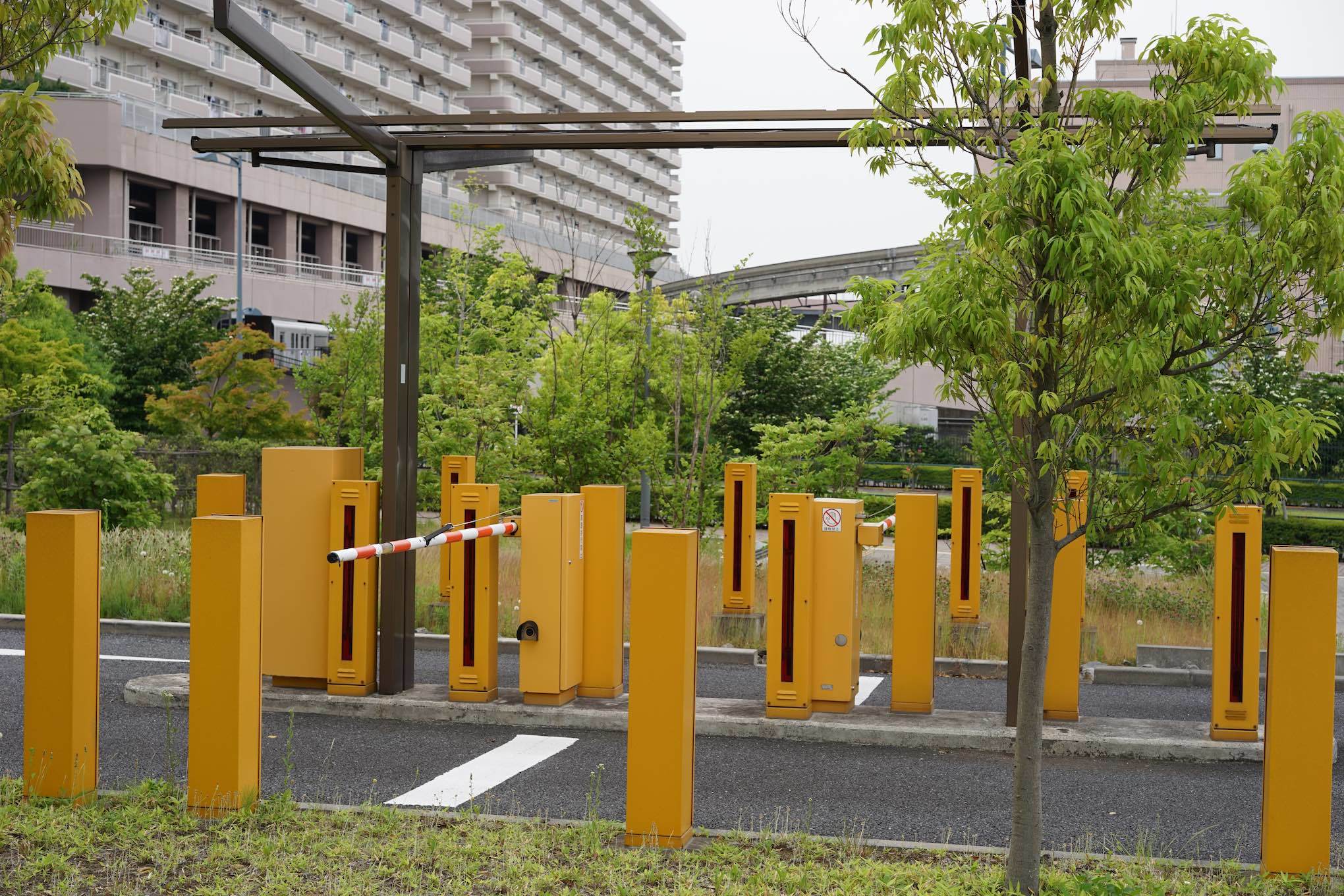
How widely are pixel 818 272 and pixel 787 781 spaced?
1662 inches

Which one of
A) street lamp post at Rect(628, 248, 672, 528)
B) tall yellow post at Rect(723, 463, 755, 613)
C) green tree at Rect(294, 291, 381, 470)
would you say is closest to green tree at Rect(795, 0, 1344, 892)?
tall yellow post at Rect(723, 463, 755, 613)

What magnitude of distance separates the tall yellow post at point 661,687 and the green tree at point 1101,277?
51.2 inches

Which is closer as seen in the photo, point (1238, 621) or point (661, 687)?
point (661, 687)

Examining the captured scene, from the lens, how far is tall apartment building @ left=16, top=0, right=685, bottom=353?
1987 inches

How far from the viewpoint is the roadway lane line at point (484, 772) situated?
21.7 ft

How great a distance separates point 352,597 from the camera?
28.7 ft

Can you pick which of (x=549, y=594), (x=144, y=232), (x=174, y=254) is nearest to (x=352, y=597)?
(x=549, y=594)

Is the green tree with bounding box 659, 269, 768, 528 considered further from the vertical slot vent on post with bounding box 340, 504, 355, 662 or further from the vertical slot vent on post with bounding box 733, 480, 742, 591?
the vertical slot vent on post with bounding box 340, 504, 355, 662

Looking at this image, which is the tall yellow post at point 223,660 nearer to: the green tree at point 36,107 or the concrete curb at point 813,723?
the green tree at point 36,107

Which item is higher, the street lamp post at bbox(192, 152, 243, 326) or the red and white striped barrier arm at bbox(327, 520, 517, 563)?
the street lamp post at bbox(192, 152, 243, 326)

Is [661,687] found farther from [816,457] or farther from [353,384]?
[353,384]

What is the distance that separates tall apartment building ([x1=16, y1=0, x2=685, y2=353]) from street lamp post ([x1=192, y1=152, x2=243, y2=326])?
2.72ft

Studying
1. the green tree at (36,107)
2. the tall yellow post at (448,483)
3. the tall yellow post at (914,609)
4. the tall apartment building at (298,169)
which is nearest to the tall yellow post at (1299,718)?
the tall yellow post at (914,609)

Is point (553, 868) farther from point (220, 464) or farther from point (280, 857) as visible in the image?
point (220, 464)
